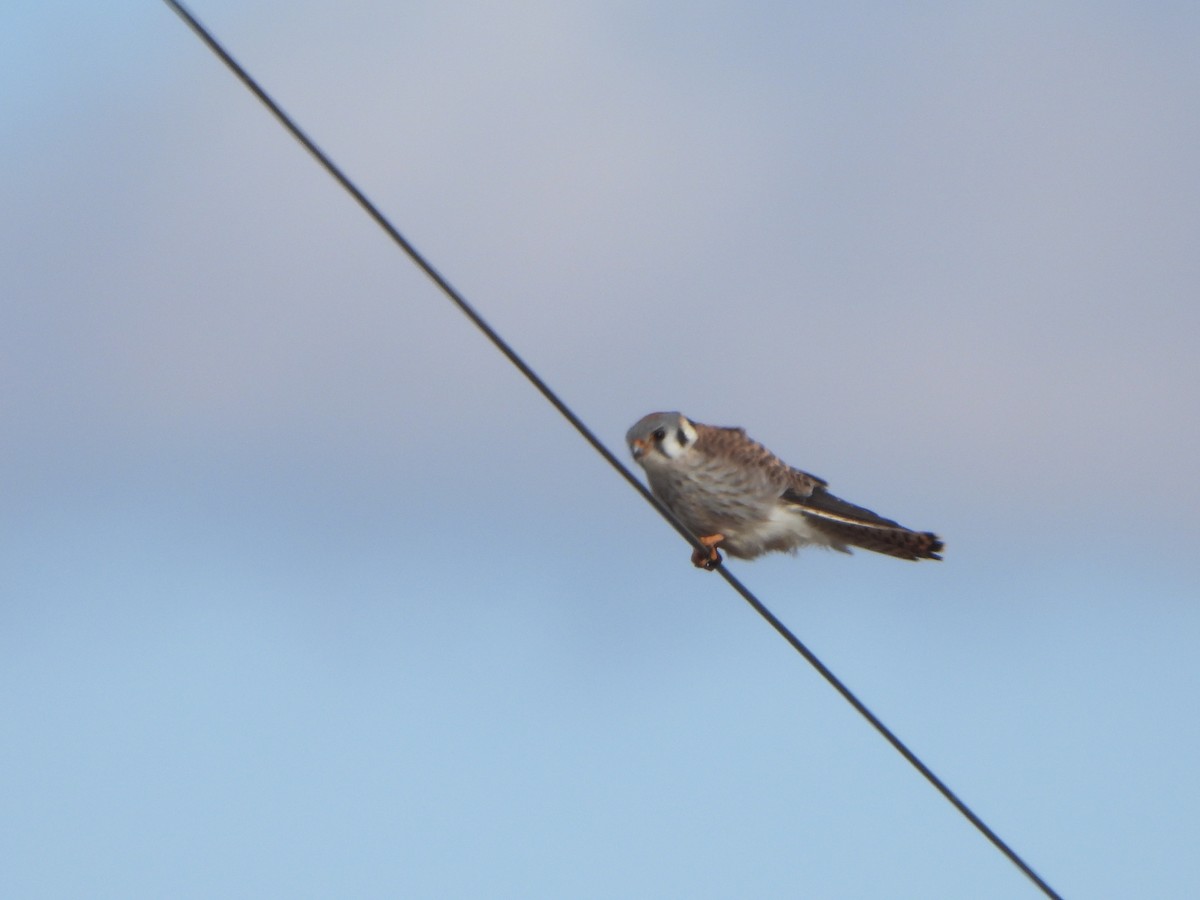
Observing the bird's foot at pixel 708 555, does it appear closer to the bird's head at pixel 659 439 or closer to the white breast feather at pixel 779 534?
the white breast feather at pixel 779 534

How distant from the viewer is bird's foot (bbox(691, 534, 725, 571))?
9609 millimetres

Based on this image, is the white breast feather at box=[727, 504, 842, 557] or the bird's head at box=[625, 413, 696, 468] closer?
the bird's head at box=[625, 413, 696, 468]

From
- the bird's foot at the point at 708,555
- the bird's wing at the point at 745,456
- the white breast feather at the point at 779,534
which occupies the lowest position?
the bird's foot at the point at 708,555

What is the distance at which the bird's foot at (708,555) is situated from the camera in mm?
9609

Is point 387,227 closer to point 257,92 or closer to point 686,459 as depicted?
point 257,92

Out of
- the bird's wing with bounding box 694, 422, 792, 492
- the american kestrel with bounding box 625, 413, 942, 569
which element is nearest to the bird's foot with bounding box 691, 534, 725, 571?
the american kestrel with bounding box 625, 413, 942, 569

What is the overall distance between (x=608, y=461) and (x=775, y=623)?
85 cm

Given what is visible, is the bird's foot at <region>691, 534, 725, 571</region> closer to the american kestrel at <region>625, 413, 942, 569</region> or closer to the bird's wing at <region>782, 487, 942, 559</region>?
the american kestrel at <region>625, 413, 942, 569</region>

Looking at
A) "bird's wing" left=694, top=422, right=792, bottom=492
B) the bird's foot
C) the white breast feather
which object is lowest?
the bird's foot

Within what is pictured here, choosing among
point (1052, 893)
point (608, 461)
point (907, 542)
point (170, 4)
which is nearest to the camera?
point (170, 4)

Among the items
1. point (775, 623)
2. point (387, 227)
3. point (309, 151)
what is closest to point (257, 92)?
point (309, 151)

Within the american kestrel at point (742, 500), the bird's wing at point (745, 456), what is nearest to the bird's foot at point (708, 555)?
the american kestrel at point (742, 500)

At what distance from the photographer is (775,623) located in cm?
639

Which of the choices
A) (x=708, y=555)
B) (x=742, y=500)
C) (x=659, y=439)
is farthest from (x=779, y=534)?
(x=659, y=439)
